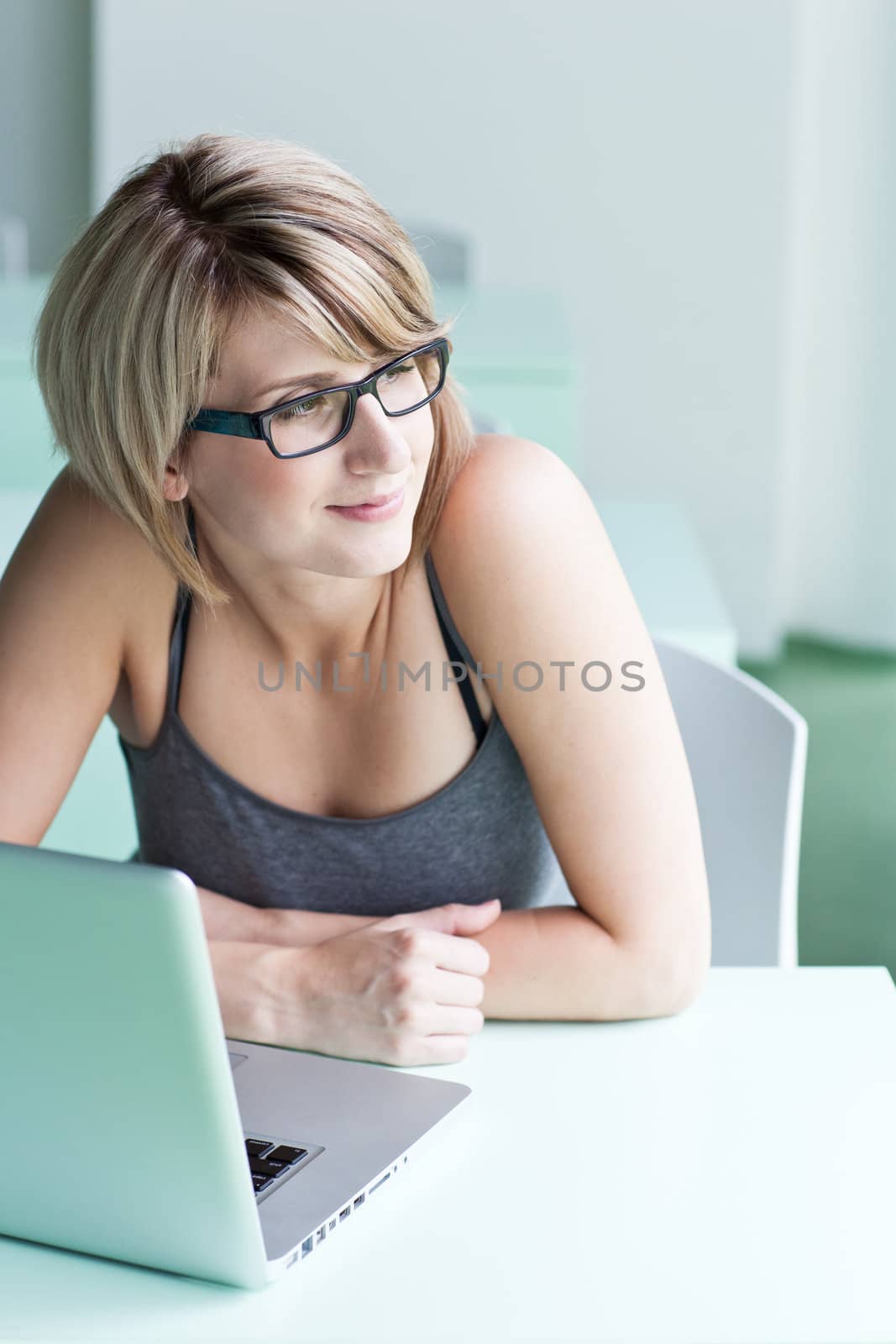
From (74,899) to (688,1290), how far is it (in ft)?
1.15

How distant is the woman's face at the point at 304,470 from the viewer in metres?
1.07

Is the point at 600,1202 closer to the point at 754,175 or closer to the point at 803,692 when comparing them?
the point at 803,692

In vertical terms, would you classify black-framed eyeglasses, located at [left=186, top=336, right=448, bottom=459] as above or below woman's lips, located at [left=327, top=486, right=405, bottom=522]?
above

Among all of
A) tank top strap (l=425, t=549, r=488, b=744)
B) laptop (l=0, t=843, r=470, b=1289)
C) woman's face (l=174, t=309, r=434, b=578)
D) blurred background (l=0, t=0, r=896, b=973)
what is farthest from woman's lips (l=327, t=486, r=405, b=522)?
blurred background (l=0, t=0, r=896, b=973)

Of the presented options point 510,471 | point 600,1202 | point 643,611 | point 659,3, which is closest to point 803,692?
point 659,3

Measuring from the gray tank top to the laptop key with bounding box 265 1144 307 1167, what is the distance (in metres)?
0.40

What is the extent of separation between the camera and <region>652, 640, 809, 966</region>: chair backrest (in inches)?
55.5

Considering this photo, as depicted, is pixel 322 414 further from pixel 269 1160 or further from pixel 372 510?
pixel 269 1160

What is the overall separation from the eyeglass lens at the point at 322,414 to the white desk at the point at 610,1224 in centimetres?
42

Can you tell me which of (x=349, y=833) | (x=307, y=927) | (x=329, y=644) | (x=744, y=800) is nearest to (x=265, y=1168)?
(x=307, y=927)

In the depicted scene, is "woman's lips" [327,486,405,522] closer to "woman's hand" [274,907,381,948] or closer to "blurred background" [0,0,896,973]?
"woman's hand" [274,907,381,948]

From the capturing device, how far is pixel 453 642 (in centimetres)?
122

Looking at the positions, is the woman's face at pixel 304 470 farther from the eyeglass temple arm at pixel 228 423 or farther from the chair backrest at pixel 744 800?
the chair backrest at pixel 744 800

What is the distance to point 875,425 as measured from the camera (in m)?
4.02
